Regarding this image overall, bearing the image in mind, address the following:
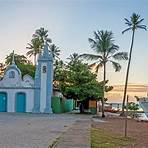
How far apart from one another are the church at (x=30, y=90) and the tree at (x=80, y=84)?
3236 millimetres

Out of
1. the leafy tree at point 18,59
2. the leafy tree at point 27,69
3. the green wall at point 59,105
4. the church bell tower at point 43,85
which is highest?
the leafy tree at point 18,59

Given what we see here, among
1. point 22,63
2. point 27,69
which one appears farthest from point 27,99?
point 22,63

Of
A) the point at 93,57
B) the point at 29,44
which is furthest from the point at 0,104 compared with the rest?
the point at 29,44

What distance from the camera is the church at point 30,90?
4912cm

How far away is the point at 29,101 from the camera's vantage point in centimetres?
4953

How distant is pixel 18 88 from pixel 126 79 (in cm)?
1282

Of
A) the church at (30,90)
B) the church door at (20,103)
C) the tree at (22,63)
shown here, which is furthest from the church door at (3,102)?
the tree at (22,63)

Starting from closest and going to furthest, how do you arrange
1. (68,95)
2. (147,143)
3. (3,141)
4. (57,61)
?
(3,141) < (147,143) < (68,95) < (57,61)

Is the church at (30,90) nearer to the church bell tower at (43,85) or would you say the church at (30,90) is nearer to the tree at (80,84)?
the church bell tower at (43,85)

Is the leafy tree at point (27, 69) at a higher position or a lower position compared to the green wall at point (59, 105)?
higher

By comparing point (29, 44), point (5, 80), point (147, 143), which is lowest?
point (147, 143)

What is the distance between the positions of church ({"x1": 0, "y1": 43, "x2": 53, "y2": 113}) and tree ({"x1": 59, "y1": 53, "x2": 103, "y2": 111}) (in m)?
3.24

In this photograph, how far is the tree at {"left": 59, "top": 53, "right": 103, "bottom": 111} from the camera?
166 ft

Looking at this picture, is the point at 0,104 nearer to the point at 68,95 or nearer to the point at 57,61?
the point at 68,95
